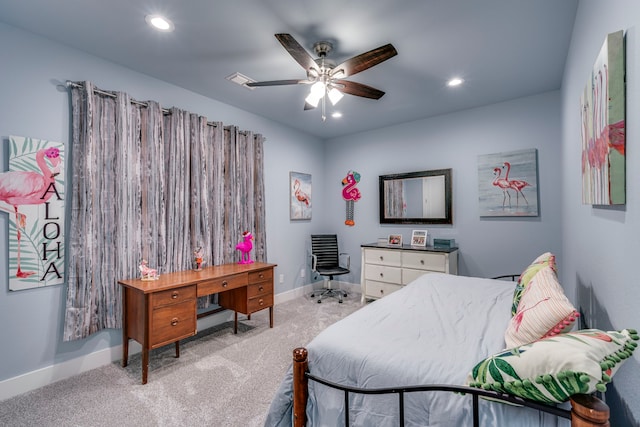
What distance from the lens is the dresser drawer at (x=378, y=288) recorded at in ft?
13.4

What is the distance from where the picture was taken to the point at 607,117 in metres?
1.08

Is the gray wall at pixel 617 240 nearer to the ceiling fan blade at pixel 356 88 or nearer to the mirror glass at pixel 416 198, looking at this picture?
the ceiling fan blade at pixel 356 88

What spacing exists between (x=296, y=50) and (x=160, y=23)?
1061 mm

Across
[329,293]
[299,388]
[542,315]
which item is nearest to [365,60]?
[542,315]

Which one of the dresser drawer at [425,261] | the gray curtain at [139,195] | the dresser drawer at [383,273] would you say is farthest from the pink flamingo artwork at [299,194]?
the dresser drawer at [425,261]

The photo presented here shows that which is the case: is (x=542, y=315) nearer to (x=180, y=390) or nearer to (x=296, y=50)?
(x=296, y=50)

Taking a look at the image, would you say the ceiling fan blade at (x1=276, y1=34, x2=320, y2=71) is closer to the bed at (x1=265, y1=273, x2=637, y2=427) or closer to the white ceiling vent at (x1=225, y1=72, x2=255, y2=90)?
the white ceiling vent at (x1=225, y1=72, x2=255, y2=90)

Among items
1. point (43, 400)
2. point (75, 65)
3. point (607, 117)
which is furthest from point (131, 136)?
point (607, 117)

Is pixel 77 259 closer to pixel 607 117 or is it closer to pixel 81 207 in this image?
pixel 81 207

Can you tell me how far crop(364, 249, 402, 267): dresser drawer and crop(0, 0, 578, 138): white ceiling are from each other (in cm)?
213

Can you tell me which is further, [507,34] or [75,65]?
[75,65]

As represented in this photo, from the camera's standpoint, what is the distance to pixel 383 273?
13.6ft

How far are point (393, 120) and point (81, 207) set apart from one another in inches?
156

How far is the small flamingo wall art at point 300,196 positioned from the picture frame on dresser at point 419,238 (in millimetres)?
1766
